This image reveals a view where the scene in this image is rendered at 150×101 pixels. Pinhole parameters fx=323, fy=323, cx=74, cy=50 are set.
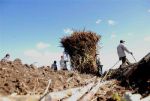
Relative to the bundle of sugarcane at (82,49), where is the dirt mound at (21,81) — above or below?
below

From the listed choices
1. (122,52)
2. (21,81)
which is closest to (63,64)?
(122,52)

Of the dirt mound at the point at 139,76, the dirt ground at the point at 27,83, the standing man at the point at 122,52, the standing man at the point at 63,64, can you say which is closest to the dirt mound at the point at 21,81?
the dirt ground at the point at 27,83

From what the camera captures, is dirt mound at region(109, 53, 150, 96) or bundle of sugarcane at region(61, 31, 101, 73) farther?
bundle of sugarcane at region(61, 31, 101, 73)

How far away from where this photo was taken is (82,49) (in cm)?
1716

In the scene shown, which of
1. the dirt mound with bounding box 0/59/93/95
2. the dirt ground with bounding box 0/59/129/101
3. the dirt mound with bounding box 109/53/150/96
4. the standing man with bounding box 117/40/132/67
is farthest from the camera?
the standing man with bounding box 117/40/132/67

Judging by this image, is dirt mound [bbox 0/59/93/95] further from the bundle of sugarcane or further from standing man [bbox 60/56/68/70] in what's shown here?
standing man [bbox 60/56/68/70]

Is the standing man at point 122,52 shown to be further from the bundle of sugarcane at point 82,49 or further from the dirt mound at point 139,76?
the dirt mound at point 139,76

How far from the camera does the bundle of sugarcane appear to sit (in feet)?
55.3

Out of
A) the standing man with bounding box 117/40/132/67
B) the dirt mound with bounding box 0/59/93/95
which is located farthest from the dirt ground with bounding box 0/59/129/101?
the standing man with bounding box 117/40/132/67

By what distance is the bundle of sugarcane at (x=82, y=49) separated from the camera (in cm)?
1686

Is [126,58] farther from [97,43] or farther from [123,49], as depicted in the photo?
[97,43]

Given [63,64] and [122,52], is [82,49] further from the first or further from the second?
[122,52]

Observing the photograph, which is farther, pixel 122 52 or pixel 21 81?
pixel 122 52

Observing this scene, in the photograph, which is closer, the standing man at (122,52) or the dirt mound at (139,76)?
the dirt mound at (139,76)
